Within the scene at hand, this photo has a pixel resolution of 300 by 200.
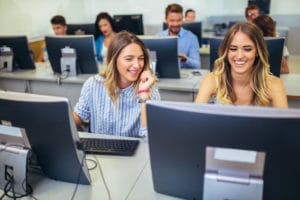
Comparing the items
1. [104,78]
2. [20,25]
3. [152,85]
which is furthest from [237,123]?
[20,25]

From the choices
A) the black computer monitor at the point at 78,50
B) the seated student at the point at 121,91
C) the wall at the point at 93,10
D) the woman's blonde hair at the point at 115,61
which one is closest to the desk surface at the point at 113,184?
the seated student at the point at 121,91

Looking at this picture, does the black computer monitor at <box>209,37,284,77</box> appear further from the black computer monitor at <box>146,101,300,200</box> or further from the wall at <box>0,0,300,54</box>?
the wall at <box>0,0,300,54</box>

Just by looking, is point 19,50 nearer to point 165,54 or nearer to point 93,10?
point 165,54

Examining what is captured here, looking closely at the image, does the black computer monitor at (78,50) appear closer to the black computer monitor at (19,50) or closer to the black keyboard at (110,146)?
the black computer monitor at (19,50)

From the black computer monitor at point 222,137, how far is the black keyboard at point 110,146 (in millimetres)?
450

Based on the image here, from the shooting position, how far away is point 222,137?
2.50 ft

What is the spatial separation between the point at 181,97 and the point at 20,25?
3.10 meters

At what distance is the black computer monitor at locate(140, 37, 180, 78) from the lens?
7.69ft

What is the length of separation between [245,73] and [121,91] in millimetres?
722

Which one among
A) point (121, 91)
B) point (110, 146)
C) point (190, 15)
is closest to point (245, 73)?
point (121, 91)

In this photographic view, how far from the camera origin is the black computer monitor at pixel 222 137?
0.72 meters

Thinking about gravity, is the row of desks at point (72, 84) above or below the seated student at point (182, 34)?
below

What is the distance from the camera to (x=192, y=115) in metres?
0.77

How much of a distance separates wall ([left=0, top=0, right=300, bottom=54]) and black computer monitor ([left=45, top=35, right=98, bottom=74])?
1823 millimetres
